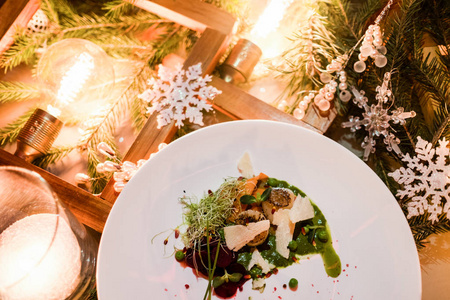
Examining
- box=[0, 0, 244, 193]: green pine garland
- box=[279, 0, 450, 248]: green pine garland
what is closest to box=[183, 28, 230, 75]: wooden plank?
box=[0, 0, 244, 193]: green pine garland

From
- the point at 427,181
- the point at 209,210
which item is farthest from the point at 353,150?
the point at 209,210

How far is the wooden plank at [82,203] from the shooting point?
4.07 ft

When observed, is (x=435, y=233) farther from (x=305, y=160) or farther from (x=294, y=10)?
(x=294, y=10)

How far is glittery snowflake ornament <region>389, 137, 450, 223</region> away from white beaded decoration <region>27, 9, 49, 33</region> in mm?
1469

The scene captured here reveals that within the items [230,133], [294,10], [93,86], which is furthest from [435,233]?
[93,86]

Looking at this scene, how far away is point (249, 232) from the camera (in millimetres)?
1128

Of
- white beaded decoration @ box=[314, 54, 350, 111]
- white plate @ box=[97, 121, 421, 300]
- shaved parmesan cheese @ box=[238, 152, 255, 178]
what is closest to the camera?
white plate @ box=[97, 121, 421, 300]

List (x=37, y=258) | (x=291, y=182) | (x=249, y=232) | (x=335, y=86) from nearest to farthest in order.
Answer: (x=37, y=258) < (x=249, y=232) < (x=291, y=182) < (x=335, y=86)

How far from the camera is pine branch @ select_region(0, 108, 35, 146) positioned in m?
1.40

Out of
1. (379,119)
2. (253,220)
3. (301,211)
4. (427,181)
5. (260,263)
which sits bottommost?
(260,263)

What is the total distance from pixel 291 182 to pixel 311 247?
0.22 metres

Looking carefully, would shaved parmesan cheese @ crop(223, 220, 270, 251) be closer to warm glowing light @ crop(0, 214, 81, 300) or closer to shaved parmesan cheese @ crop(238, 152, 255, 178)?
shaved parmesan cheese @ crop(238, 152, 255, 178)

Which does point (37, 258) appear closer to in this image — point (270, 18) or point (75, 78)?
point (75, 78)

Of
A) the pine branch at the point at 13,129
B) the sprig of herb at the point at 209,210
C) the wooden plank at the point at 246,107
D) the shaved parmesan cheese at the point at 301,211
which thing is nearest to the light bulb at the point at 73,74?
the pine branch at the point at 13,129
